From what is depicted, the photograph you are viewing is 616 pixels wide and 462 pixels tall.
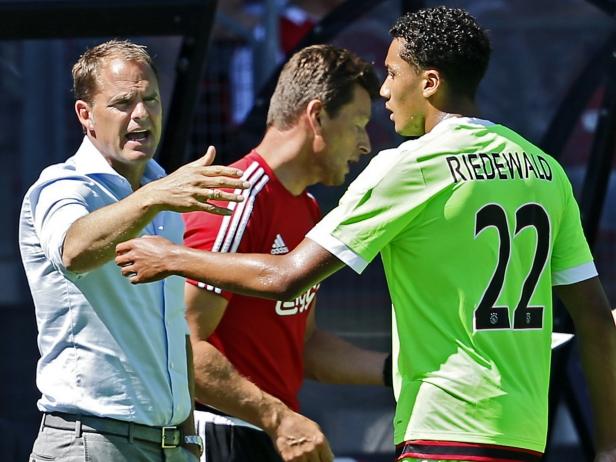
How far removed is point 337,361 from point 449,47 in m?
1.58

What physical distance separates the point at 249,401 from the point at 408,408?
0.89 m

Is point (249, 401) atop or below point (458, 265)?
below

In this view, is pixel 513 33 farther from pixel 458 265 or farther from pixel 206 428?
pixel 458 265

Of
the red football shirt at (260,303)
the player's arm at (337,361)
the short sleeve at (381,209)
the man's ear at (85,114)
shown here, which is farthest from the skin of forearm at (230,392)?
the short sleeve at (381,209)

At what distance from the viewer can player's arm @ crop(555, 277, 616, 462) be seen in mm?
3297

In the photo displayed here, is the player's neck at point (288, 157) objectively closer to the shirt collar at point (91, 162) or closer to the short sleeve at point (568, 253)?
the shirt collar at point (91, 162)

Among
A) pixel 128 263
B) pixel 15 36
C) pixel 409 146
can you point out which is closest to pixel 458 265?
pixel 409 146

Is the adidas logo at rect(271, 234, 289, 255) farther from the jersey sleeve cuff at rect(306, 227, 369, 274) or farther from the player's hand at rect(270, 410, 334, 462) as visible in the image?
the jersey sleeve cuff at rect(306, 227, 369, 274)

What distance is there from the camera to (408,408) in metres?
3.15

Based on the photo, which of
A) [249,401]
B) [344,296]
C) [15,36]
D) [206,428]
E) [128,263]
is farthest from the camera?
[344,296]

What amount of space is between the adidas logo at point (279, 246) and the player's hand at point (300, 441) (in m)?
0.55

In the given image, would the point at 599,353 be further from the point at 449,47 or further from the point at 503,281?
the point at 449,47

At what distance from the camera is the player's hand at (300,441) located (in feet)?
12.4

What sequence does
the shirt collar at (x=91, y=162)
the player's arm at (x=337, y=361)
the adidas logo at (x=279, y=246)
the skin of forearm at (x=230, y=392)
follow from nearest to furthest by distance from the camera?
the shirt collar at (x=91, y=162)
the skin of forearm at (x=230, y=392)
the adidas logo at (x=279, y=246)
the player's arm at (x=337, y=361)
